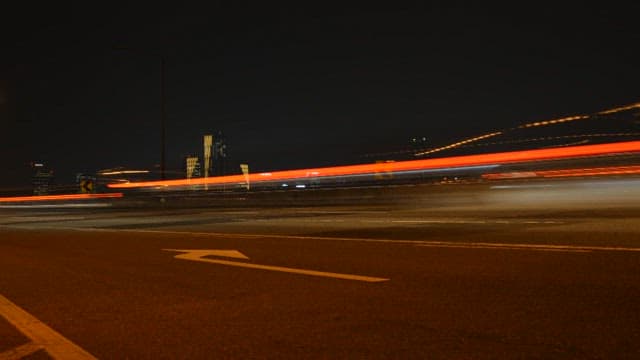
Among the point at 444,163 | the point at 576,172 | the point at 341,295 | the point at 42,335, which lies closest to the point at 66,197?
the point at 444,163

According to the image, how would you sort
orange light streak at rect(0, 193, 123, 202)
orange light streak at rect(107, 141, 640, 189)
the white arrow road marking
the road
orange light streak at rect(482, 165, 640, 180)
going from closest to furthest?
the road < the white arrow road marking < orange light streak at rect(482, 165, 640, 180) < orange light streak at rect(107, 141, 640, 189) < orange light streak at rect(0, 193, 123, 202)

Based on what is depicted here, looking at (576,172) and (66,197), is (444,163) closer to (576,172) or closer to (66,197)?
(576,172)

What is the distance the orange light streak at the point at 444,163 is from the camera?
29727 mm

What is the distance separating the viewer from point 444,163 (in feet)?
127

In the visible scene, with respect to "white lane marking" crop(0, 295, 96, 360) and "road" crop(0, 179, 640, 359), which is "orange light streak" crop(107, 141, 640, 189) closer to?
"road" crop(0, 179, 640, 359)

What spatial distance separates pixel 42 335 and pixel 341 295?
3108mm

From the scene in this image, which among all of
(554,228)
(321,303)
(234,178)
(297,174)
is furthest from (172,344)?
(234,178)

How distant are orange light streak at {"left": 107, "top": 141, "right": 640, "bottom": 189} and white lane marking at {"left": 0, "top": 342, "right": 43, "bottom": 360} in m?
25.4

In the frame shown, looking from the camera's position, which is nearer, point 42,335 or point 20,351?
point 20,351

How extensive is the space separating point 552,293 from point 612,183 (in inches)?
806

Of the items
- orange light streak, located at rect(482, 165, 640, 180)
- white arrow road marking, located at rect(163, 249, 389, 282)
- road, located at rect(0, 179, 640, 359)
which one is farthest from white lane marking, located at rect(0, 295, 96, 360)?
orange light streak, located at rect(482, 165, 640, 180)

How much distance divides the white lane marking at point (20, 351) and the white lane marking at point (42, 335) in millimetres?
50

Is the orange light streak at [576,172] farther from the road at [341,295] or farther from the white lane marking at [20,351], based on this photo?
the white lane marking at [20,351]

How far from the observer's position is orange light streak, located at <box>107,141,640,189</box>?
29727 mm
